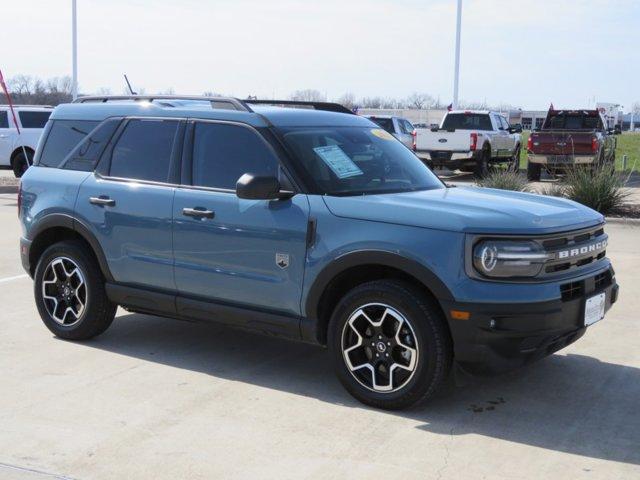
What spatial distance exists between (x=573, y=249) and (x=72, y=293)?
12.2 feet

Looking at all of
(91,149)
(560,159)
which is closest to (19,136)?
(560,159)

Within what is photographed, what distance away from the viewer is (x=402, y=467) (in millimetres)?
4305

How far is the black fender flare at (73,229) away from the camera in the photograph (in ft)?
20.8

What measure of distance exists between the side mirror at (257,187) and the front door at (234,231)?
12 centimetres

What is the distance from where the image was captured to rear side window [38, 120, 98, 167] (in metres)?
6.69

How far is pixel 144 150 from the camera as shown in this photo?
6250 mm

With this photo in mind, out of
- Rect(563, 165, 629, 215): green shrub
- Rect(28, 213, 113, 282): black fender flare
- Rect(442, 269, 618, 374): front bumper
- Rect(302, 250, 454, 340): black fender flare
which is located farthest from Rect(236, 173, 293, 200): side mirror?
Rect(563, 165, 629, 215): green shrub

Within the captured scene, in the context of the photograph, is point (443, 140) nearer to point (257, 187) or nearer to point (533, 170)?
point (533, 170)

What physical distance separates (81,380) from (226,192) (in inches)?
61.7

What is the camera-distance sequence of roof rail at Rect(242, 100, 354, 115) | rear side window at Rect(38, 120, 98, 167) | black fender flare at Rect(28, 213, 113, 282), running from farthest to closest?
roof rail at Rect(242, 100, 354, 115) → rear side window at Rect(38, 120, 98, 167) → black fender flare at Rect(28, 213, 113, 282)

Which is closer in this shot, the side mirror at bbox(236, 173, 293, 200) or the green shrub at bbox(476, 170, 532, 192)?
the side mirror at bbox(236, 173, 293, 200)

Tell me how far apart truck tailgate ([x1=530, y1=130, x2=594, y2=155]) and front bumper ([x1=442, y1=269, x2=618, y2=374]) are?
55.2 ft

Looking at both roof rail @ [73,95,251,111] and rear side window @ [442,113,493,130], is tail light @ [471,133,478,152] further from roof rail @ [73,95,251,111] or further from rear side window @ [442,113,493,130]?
roof rail @ [73,95,251,111]

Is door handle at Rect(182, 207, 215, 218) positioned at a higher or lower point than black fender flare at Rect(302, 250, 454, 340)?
higher
